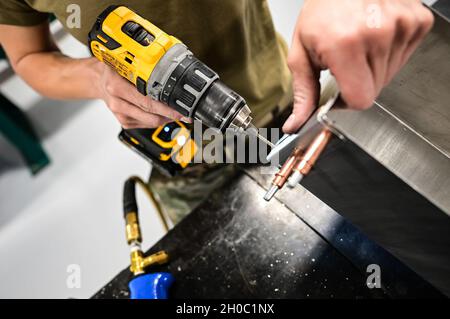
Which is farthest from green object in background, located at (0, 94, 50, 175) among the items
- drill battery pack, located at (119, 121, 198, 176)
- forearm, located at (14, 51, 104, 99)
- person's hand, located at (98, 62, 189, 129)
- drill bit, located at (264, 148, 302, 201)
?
drill bit, located at (264, 148, 302, 201)

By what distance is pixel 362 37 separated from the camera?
1.37 feet

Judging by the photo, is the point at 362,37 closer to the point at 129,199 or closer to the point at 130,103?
the point at 130,103

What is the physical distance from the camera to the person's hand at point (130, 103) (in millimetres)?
608

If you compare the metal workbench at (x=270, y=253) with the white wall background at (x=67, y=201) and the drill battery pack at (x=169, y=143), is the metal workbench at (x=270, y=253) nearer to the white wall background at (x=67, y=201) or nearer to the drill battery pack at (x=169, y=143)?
the drill battery pack at (x=169, y=143)

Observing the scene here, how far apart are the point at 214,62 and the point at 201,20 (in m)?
0.10

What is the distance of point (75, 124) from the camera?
1.74 metres

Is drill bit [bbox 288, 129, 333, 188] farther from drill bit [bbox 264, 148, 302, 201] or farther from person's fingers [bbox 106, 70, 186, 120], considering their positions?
person's fingers [bbox 106, 70, 186, 120]

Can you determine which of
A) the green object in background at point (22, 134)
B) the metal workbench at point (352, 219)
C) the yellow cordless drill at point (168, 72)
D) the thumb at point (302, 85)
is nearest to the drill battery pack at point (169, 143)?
the metal workbench at point (352, 219)

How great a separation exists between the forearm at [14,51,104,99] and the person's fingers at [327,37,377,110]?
0.45 meters

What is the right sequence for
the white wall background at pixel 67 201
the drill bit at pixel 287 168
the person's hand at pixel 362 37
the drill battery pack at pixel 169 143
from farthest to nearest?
the white wall background at pixel 67 201 < the drill battery pack at pixel 169 143 < the drill bit at pixel 287 168 < the person's hand at pixel 362 37

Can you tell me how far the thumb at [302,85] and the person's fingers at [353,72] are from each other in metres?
0.04

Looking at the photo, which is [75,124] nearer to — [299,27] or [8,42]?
[8,42]

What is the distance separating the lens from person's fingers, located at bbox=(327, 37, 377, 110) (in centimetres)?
42
